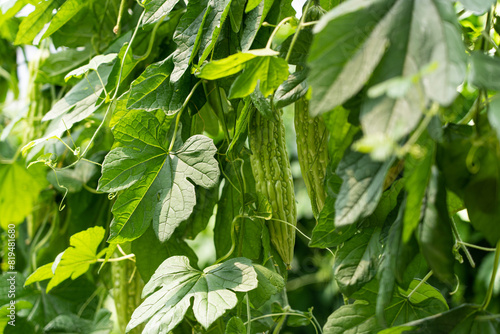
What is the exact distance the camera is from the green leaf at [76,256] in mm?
872

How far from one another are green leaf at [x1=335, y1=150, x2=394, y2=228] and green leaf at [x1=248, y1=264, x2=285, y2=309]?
301 mm

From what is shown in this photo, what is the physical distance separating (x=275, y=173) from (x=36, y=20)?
662 millimetres

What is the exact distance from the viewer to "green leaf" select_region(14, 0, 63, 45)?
102 centimetres

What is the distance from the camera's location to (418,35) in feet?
1.33

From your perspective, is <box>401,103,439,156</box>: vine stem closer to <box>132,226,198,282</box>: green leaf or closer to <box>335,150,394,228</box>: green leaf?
<box>335,150,394,228</box>: green leaf

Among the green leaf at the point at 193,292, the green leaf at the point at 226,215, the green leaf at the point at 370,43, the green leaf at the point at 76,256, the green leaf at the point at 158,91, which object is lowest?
the green leaf at the point at 226,215

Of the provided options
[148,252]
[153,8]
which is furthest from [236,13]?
[148,252]

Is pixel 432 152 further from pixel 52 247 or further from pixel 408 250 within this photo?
pixel 52 247

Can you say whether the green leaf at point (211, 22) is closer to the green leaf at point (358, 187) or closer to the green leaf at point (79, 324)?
the green leaf at point (358, 187)

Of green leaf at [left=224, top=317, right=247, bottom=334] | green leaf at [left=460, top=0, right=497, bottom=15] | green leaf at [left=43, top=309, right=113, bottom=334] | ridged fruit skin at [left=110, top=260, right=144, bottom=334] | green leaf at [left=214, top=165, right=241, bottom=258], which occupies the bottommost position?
green leaf at [left=43, top=309, right=113, bottom=334]

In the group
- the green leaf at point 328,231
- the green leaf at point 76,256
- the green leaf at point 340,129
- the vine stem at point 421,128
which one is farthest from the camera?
the green leaf at point 76,256

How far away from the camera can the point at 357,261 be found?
634mm

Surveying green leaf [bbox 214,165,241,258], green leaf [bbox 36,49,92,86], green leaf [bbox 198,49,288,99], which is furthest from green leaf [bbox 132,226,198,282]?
green leaf [bbox 36,49,92,86]

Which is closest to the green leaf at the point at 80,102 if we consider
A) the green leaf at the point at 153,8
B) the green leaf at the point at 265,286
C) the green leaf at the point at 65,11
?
the green leaf at the point at 65,11
